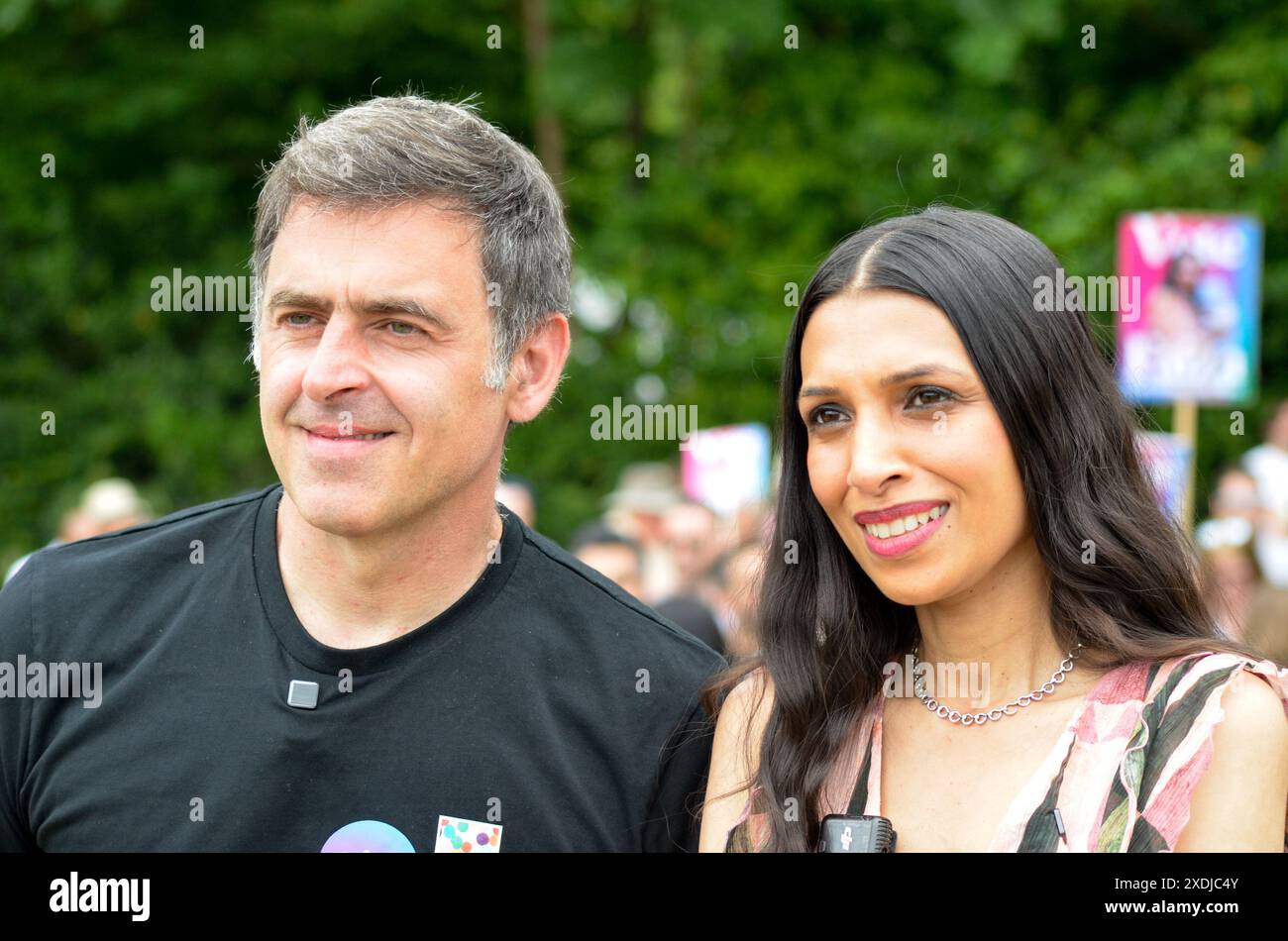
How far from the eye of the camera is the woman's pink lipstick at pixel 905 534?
8.89 ft

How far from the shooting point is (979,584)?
2.84 metres

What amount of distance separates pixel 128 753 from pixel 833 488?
4.41 feet

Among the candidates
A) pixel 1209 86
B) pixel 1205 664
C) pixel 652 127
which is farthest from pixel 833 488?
pixel 652 127

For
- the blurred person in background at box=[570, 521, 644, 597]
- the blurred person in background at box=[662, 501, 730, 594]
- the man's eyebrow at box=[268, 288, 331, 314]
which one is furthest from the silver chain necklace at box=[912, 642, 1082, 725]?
the blurred person in background at box=[662, 501, 730, 594]

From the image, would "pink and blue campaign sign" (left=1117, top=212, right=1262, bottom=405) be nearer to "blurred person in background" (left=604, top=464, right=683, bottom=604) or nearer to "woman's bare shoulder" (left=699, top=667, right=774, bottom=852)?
"blurred person in background" (left=604, top=464, right=683, bottom=604)

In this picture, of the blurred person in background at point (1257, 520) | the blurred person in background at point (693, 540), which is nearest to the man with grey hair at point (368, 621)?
the blurred person in background at point (693, 540)

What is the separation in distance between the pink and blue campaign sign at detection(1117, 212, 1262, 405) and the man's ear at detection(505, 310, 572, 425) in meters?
6.07

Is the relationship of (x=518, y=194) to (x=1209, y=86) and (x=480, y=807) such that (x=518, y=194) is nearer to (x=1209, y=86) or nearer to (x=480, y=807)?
(x=480, y=807)

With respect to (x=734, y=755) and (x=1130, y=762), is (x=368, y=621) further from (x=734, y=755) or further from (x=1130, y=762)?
Result: (x=1130, y=762)

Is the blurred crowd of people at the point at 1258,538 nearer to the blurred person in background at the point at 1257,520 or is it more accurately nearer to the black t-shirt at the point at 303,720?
the blurred person in background at the point at 1257,520

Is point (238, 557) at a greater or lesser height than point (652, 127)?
lesser

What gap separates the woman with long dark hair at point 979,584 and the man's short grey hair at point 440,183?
55 cm
